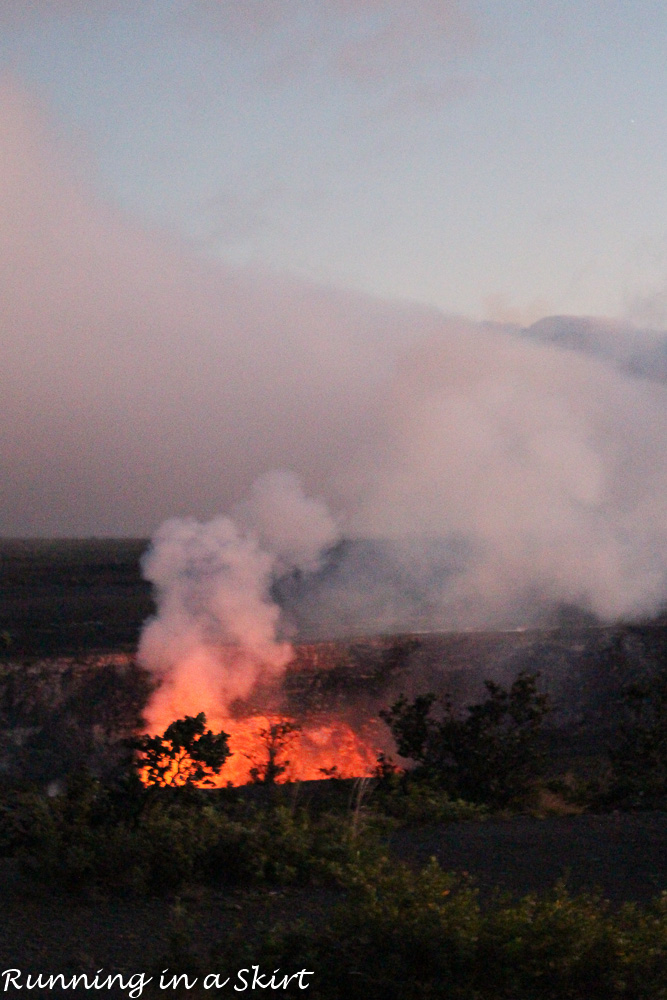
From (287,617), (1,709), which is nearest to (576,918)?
(1,709)

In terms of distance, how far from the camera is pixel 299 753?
15.3 meters

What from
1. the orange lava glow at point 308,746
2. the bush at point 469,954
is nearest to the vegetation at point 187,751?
the bush at point 469,954

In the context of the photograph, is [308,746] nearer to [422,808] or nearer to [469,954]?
[422,808]

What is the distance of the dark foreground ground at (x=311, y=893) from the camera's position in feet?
15.7

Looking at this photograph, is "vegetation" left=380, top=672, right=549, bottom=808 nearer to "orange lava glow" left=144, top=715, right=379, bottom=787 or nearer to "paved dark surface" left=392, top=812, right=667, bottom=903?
"paved dark surface" left=392, top=812, right=667, bottom=903

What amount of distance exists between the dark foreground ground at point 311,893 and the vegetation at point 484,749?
214cm

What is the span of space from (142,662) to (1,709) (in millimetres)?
2716

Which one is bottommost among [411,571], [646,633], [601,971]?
[601,971]

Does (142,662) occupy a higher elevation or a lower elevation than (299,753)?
higher

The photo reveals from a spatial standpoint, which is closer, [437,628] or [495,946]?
[495,946]

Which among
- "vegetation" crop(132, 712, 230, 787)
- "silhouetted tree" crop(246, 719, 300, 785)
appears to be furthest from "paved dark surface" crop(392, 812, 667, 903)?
"silhouetted tree" crop(246, 719, 300, 785)

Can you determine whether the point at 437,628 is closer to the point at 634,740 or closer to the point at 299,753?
the point at 299,753

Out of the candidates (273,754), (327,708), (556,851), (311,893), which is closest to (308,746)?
(327,708)

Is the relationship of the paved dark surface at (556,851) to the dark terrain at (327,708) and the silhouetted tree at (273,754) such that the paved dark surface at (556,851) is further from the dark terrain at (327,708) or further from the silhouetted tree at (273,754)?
the silhouetted tree at (273,754)
